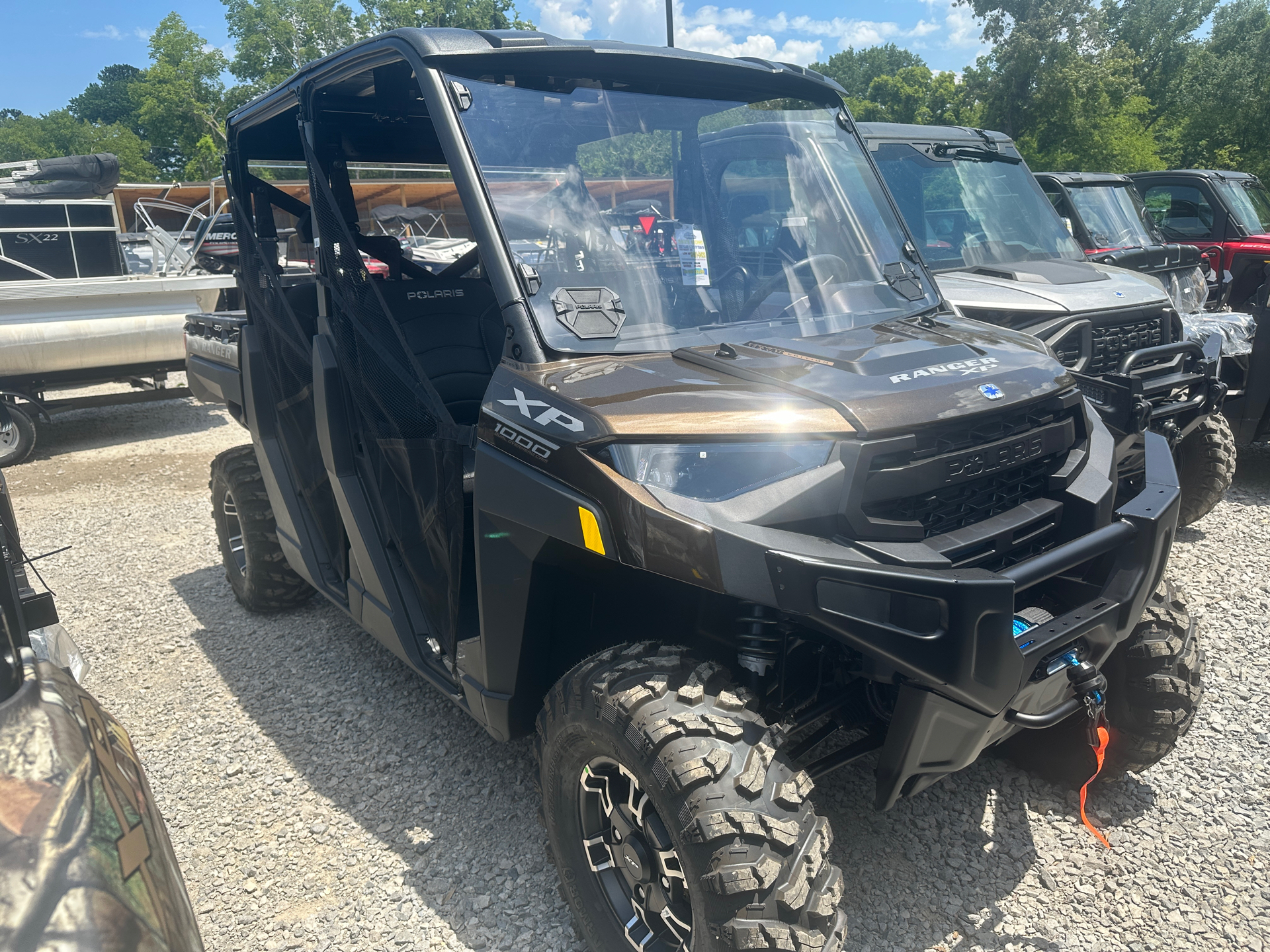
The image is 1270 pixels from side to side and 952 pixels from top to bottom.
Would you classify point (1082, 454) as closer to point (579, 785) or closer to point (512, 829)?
point (579, 785)

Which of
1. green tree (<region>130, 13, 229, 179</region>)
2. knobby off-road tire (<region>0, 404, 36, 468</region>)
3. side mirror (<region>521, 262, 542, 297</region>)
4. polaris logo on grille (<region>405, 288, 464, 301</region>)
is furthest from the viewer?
green tree (<region>130, 13, 229, 179</region>)

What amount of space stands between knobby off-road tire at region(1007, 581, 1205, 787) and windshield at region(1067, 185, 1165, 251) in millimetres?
5996

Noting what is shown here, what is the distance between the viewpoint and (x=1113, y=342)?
5.31 m

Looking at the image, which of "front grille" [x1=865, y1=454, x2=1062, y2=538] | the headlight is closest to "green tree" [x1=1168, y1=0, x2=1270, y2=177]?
"front grille" [x1=865, y1=454, x2=1062, y2=538]

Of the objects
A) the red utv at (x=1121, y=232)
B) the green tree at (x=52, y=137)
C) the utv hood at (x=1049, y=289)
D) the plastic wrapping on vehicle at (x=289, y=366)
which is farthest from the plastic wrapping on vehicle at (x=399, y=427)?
the green tree at (x=52, y=137)

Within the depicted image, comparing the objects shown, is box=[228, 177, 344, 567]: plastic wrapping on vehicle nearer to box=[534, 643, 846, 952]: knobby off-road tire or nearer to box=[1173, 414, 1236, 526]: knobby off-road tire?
box=[534, 643, 846, 952]: knobby off-road tire

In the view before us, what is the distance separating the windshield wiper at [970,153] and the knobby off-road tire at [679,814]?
544 centimetres

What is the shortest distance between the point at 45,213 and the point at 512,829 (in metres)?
8.75

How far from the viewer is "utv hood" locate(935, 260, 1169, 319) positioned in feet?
17.1

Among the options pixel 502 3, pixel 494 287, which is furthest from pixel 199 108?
pixel 494 287

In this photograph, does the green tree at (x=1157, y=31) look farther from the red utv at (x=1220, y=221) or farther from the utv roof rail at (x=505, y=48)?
the utv roof rail at (x=505, y=48)

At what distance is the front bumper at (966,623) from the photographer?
183 cm

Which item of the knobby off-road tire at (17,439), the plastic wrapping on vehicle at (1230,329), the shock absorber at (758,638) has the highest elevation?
the plastic wrapping on vehicle at (1230,329)

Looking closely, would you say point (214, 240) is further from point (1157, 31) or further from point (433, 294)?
point (1157, 31)
